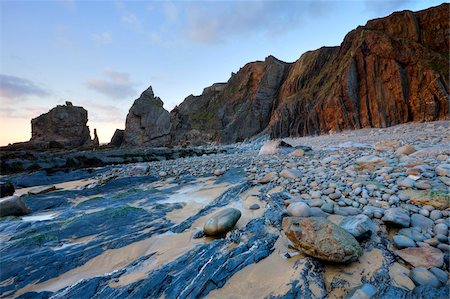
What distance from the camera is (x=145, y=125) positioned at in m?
52.1

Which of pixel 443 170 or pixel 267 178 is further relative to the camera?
pixel 267 178

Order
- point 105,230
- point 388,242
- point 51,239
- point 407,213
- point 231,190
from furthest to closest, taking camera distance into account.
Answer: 1. point 231,190
2. point 105,230
3. point 51,239
4. point 407,213
5. point 388,242

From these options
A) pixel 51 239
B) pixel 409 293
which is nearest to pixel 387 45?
pixel 409 293

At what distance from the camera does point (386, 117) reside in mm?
19938

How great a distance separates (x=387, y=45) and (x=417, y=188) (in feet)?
77.6

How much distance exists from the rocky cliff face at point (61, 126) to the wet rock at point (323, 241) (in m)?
56.8

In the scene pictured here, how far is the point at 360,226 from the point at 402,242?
0.41 meters

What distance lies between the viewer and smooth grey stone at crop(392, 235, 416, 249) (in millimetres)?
2424

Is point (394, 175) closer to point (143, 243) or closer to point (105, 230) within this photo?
point (143, 243)

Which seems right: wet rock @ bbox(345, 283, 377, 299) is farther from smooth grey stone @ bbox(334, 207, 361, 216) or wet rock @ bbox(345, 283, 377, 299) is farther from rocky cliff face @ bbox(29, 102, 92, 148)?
rocky cliff face @ bbox(29, 102, 92, 148)

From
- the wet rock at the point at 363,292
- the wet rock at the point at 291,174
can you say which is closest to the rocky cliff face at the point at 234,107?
the wet rock at the point at 291,174

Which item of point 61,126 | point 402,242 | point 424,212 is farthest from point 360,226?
point 61,126

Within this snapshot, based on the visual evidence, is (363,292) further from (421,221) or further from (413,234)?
(421,221)

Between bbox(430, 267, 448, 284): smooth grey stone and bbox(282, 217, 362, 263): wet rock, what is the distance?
58 cm
